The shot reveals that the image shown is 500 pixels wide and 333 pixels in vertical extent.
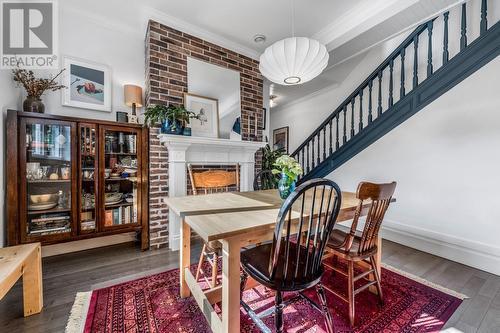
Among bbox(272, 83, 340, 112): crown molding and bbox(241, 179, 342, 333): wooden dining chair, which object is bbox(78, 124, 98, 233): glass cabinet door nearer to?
bbox(241, 179, 342, 333): wooden dining chair

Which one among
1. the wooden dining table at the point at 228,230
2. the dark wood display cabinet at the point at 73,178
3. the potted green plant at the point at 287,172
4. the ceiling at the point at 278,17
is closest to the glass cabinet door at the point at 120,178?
the dark wood display cabinet at the point at 73,178

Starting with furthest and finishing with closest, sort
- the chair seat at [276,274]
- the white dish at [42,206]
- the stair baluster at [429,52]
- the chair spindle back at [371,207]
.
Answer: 1. the stair baluster at [429,52]
2. the white dish at [42,206]
3. the chair spindle back at [371,207]
4. the chair seat at [276,274]

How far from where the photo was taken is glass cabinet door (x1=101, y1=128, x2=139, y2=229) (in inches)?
98.0

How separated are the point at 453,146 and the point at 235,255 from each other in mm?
2930

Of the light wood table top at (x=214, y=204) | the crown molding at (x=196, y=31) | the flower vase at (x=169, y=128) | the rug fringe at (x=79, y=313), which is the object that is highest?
the crown molding at (x=196, y=31)

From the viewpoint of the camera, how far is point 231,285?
110 cm

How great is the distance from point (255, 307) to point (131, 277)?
1.20 m

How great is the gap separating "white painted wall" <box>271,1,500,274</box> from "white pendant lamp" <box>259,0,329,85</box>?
1.91 m

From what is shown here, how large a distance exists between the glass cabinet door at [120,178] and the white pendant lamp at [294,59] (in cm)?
179

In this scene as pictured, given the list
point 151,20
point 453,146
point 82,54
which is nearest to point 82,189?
point 82,54

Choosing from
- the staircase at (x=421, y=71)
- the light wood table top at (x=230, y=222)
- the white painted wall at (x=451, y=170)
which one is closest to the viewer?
the light wood table top at (x=230, y=222)

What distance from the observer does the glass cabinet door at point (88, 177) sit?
2.33 metres

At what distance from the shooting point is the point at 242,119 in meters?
3.36

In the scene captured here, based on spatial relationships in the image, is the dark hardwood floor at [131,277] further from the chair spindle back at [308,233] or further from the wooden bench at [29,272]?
the chair spindle back at [308,233]
